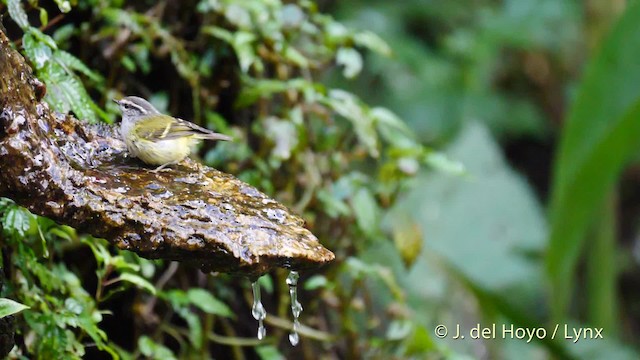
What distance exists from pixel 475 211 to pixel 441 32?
6.07 feet

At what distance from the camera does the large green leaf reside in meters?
3.41

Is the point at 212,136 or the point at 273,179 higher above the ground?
the point at 212,136

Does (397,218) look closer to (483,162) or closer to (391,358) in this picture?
(391,358)

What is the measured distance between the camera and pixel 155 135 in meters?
2.16

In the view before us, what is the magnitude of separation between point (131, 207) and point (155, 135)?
0.41m

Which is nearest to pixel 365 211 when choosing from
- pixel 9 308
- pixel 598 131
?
pixel 598 131

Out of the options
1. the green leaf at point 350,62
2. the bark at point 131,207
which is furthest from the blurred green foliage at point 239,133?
the bark at point 131,207

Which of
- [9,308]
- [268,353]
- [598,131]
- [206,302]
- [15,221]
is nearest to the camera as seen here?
[9,308]

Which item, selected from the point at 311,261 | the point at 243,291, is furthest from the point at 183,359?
the point at 311,261

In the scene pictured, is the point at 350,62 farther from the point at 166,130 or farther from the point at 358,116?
the point at 166,130

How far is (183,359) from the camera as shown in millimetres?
2881

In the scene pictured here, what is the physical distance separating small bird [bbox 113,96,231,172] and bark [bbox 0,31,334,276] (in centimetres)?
18

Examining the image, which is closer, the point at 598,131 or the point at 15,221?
the point at 15,221

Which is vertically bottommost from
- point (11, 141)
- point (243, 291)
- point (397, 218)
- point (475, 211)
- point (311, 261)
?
point (475, 211)
